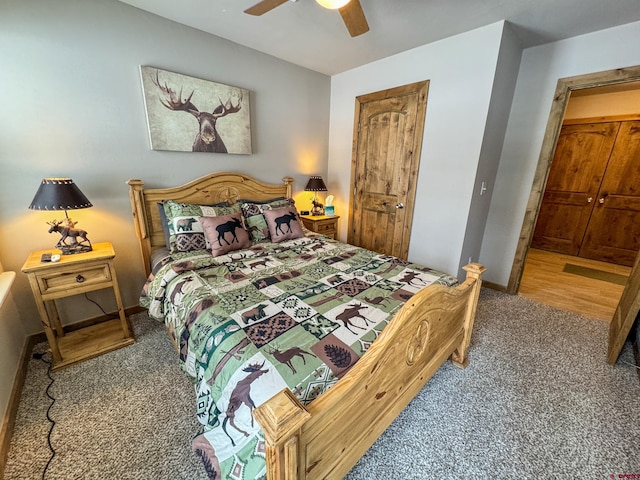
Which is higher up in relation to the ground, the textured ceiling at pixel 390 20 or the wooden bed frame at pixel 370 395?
the textured ceiling at pixel 390 20

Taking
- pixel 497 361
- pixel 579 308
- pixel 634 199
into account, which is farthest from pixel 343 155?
pixel 634 199

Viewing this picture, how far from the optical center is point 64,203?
65.7 inches

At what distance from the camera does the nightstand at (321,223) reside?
10.9 ft

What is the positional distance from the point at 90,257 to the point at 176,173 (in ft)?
A: 3.42

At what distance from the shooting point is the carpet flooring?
4.12ft

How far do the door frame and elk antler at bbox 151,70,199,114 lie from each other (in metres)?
3.50

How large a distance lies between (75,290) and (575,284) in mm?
5213

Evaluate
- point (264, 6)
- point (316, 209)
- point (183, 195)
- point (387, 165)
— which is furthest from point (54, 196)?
point (387, 165)

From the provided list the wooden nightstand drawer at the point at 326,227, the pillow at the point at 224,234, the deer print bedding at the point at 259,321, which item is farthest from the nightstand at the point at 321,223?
the pillow at the point at 224,234

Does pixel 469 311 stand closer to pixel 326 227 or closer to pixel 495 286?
pixel 495 286

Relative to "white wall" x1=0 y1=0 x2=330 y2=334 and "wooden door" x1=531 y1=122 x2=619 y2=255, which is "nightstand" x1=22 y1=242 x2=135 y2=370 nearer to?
"white wall" x1=0 y1=0 x2=330 y2=334

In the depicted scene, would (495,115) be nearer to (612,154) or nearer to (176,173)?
(612,154)

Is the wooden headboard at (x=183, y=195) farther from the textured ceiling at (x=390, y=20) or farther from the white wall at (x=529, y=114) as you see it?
the white wall at (x=529, y=114)

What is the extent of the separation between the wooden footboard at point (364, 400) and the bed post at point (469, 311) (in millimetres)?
11
